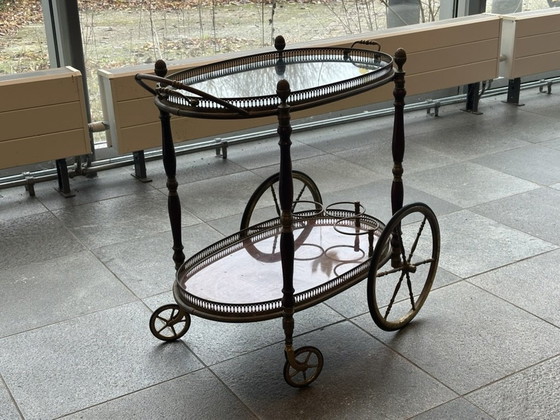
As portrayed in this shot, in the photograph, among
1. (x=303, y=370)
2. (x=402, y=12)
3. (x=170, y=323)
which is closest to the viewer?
(x=303, y=370)

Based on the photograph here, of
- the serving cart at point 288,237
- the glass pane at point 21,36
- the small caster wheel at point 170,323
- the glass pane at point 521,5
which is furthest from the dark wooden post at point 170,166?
the glass pane at point 521,5

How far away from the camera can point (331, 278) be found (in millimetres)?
3148

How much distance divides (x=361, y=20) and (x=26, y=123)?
2896mm

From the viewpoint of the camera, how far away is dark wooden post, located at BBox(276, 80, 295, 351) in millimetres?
2627

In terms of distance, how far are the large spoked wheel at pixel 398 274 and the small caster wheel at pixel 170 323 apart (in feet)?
2.53

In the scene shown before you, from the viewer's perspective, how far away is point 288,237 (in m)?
2.75

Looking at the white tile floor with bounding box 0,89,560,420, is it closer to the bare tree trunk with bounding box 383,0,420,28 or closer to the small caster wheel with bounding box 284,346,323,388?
the small caster wheel with bounding box 284,346,323,388

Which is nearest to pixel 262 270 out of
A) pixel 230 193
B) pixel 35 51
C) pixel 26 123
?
pixel 230 193

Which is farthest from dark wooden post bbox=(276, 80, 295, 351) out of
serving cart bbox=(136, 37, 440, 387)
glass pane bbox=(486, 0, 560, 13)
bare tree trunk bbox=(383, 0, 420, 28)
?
glass pane bbox=(486, 0, 560, 13)

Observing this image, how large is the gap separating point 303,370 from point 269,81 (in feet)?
3.70

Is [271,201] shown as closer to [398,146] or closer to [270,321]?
[270,321]

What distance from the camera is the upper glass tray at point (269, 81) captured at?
8.86 feet

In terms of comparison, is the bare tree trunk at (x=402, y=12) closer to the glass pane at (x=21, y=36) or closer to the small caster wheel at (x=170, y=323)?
the glass pane at (x=21, y=36)

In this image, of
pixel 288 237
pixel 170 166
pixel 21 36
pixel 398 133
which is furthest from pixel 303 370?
pixel 21 36
